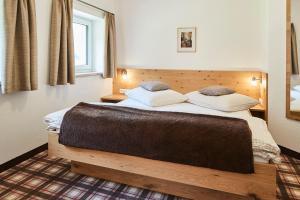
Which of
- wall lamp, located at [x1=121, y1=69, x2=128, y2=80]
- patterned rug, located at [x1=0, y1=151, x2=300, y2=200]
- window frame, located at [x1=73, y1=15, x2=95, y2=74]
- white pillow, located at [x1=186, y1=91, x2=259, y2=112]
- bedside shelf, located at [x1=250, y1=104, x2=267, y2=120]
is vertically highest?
window frame, located at [x1=73, y1=15, x2=95, y2=74]

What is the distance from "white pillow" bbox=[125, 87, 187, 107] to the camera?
9.39 ft

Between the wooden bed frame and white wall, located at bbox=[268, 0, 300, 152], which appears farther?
white wall, located at bbox=[268, 0, 300, 152]

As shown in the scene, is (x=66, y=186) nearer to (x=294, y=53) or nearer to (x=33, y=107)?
(x=33, y=107)

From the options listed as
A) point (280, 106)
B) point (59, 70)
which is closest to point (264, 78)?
point (280, 106)

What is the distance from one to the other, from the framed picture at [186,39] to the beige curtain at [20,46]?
2142mm

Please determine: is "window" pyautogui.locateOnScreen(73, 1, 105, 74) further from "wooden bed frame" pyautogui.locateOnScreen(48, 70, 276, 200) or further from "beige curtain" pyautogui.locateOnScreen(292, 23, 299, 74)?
"beige curtain" pyautogui.locateOnScreen(292, 23, 299, 74)

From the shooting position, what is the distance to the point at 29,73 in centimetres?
234

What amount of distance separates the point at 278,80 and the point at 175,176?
6.25ft

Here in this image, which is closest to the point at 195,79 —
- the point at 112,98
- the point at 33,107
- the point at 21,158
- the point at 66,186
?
the point at 112,98

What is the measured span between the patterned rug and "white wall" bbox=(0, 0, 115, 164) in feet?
0.83

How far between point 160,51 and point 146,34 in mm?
378

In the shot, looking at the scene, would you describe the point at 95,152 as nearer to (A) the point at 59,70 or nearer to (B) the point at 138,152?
(B) the point at 138,152

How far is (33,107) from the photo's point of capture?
264 cm

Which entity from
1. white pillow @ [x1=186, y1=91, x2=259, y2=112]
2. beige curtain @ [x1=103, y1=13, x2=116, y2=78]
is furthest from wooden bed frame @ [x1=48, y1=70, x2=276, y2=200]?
beige curtain @ [x1=103, y1=13, x2=116, y2=78]
